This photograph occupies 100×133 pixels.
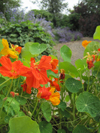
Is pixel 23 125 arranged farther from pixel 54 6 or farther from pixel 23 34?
pixel 54 6

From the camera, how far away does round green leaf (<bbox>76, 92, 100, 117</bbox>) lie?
0.49m

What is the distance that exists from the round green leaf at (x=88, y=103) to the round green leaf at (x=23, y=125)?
207 millimetres

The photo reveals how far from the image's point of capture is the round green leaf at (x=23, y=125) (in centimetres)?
31

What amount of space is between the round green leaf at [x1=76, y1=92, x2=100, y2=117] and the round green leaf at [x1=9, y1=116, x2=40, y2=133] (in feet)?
0.68

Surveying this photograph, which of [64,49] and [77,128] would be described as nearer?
[77,128]

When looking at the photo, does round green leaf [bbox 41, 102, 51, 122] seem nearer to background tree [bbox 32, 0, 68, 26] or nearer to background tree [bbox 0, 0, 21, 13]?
background tree [bbox 0, 0, 21, 13]

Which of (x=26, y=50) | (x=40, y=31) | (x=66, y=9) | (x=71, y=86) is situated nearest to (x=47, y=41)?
(x=40, y=31)

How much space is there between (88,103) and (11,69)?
32cm

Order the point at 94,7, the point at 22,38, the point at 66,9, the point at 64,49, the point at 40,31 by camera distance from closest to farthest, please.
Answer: the point at 64,49 < the point at 22,38 < the point at 40,31 < the point at 94,7 < the point at 66,9

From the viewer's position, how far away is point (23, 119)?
32 cm

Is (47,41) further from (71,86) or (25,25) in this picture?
(71,86)

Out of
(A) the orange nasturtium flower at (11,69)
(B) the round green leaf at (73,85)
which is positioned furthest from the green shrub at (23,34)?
(A) the orange nasturtium flower at (11,69)

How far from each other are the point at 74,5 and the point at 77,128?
9232mm

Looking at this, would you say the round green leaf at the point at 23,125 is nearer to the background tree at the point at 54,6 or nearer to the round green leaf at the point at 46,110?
the round green leaf at the point at 46,110
